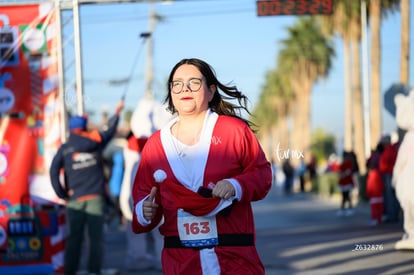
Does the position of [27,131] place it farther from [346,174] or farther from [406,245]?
[346,174]

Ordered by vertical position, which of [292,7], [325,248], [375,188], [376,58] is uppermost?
[292,7]

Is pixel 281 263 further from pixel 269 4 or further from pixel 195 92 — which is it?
pixel 195 92

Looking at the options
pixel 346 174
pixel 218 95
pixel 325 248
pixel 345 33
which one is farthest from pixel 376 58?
pixel 218 95

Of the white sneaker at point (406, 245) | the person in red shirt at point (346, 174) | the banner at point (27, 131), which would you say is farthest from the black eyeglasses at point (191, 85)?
the person in red shirt at point (346, 174)

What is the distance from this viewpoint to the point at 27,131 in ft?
34.4

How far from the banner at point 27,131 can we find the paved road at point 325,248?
1.26 m

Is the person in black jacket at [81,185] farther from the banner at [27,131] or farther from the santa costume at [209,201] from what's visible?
the santa costume at [209,201]

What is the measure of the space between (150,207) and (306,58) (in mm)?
62418

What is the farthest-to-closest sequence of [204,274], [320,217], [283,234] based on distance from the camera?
1. [320,217]
2. [283,234]
3. [204,274]

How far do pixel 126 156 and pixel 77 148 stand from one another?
1.20 m

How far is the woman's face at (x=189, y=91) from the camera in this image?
4629 mm

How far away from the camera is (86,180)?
9.61 metres

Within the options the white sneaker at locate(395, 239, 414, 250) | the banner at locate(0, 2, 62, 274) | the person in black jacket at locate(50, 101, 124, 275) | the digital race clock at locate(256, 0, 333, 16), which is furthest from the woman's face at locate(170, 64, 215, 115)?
the digital race clock at locate(256, 0, 333, 16)

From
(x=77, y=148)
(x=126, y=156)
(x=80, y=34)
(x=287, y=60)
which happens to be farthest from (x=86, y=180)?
(x=287, y=60)
